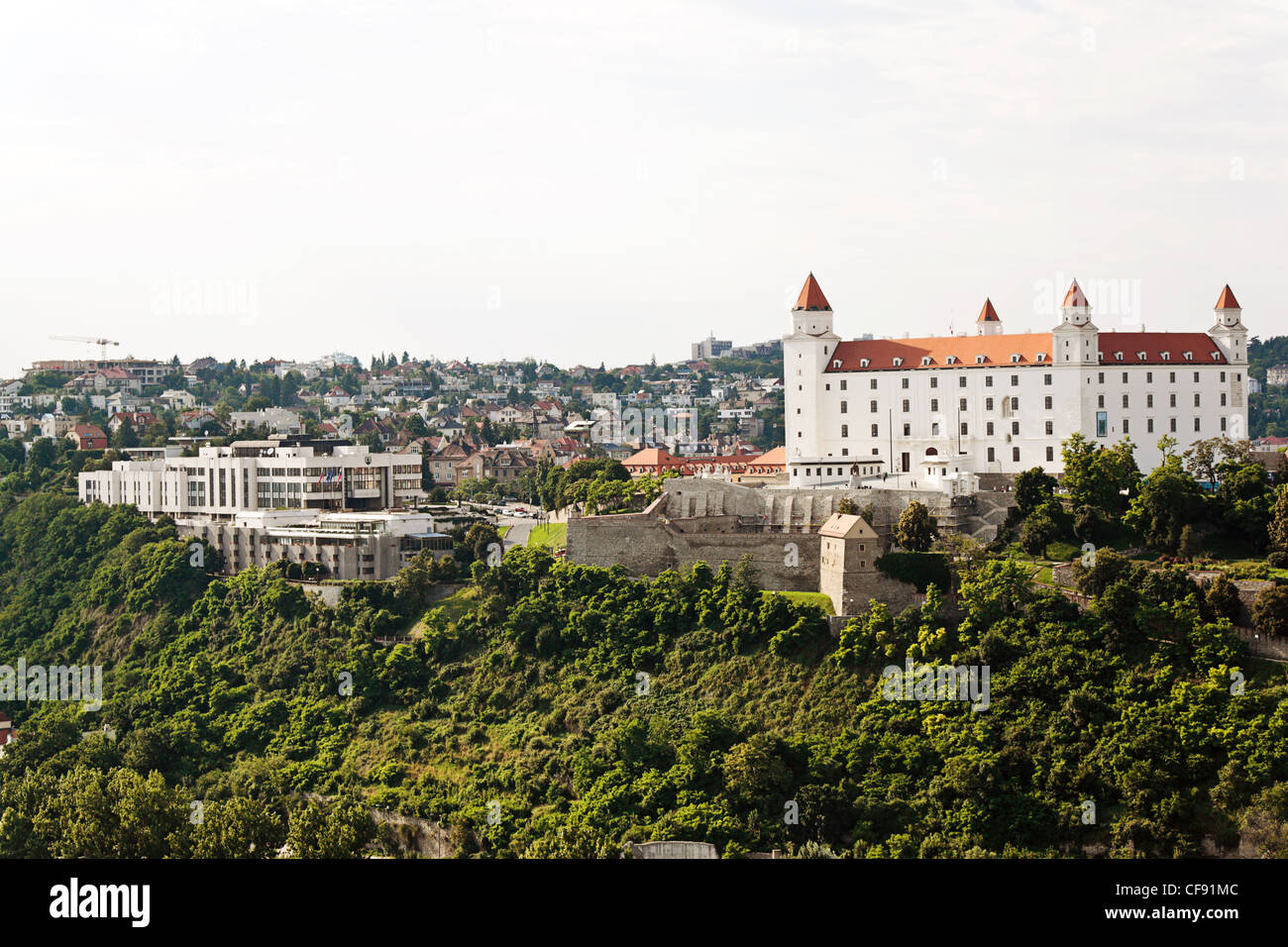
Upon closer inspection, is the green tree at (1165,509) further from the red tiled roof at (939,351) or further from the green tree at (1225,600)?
the red tiled roof at (939,351)

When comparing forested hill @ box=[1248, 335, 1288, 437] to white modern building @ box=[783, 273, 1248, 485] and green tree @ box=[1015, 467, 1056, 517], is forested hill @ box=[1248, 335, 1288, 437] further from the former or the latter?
green tree @ box=[1015, 467, 1056, 517]

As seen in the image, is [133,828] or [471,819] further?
[471,819]

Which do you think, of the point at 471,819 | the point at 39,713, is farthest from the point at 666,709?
the point at 39,713

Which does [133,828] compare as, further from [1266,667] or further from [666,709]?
[1266,667]

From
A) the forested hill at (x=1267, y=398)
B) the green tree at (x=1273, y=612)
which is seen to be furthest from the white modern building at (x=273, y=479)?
the forested hill at (x=1267, y=398)

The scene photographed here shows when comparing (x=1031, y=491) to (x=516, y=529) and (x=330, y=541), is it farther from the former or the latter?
(x=330, y=541)

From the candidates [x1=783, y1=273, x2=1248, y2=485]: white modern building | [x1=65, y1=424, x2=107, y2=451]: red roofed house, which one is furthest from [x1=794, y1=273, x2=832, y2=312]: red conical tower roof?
[x1=65, y1=424, x2=107, y2=451]: red roofed house

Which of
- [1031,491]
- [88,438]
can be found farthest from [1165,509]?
[88,438]
